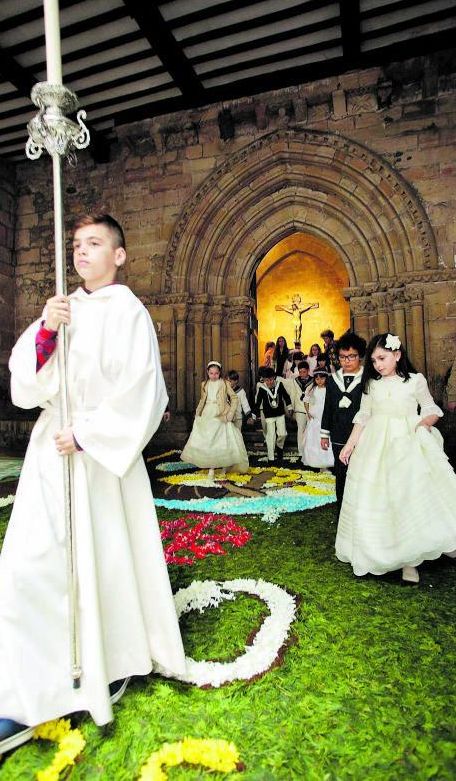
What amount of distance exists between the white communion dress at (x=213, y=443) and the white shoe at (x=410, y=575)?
3.54m

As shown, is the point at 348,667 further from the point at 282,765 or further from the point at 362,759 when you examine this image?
the point at 282,765

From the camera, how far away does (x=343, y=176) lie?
8.22 meters

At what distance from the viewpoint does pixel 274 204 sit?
29.6 feet

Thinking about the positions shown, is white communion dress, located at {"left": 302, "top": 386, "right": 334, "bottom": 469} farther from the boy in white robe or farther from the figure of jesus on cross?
the figure of jesus on cross

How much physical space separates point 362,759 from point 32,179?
12.1 meters

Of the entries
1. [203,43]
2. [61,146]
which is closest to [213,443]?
[61,146]

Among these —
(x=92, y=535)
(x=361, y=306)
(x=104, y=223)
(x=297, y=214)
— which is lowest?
(x=92, y=535)

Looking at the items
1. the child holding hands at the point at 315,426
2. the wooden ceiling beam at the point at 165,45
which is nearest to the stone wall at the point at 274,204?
the wooden ceiling beam at the point at 165,45

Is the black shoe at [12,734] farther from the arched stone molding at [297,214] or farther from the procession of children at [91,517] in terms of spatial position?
the arched stone molding at [297,214]

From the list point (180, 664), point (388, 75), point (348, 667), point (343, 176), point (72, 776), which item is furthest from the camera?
point (343, 176)

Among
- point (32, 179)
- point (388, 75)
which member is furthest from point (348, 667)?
point (32, 179)

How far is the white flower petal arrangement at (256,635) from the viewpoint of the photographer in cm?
179

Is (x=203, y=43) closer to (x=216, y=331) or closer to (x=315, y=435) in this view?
(x=216, y=331)

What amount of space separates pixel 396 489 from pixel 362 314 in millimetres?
6017
